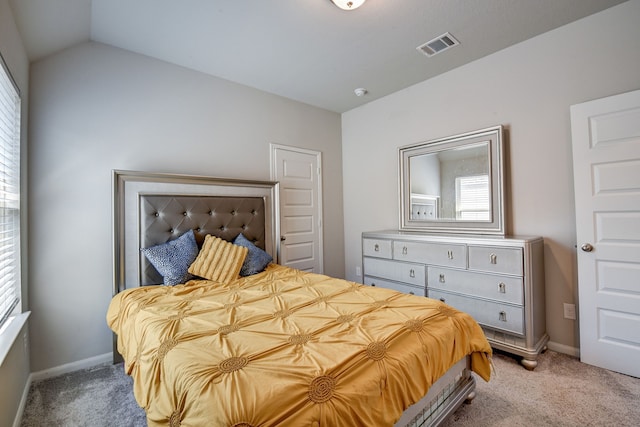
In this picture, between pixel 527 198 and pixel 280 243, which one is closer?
pixel 527 198

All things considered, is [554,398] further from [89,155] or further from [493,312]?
[89,155]

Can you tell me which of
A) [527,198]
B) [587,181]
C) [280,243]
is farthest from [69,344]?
[587,181]

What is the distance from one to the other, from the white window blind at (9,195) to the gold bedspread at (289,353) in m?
0.64

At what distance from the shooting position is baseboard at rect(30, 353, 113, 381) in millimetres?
2150

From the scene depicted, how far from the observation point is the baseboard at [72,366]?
2150 millimetres

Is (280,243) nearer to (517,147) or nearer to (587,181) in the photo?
(517,147)

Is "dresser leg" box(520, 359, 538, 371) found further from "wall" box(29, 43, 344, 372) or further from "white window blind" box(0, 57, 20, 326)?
"white window blind" box(0, 57, 20, 326)

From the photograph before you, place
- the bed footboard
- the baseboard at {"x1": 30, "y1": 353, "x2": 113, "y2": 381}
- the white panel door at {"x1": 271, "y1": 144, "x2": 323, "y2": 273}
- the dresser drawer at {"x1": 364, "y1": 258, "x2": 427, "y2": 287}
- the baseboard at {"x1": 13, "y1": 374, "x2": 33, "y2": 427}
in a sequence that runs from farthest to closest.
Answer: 1. the white panel door at {"x1": 271, "y1": 144, "x2": 323, "y2": 273}
2. the dresser drawer at {"x1": 364, "y1": 258, "x2": 427, "y2": 287}
3. the baseboard at {"x1": 30, "y1": 353, "x2": 113, "y2": 381}
4. the baseboard at {"x1": 13, "y1": 374, "x2": 33, "y2": 427}
5. the bed footboard

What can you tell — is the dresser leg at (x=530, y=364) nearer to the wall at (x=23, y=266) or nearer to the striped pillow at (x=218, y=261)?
the striped pillow at (x=218, y=261)

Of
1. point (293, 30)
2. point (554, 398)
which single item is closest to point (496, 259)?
point (554, 398)

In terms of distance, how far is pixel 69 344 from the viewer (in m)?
2.28

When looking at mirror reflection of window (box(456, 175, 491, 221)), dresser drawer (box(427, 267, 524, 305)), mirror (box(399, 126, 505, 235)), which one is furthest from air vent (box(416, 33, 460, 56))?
dresser drawer (box(427, 267, 524, 305))

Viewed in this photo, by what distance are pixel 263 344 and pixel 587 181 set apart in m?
2.64

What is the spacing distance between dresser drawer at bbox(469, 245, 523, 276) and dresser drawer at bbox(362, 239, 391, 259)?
2.79ft
